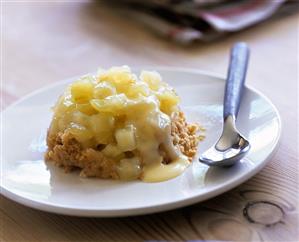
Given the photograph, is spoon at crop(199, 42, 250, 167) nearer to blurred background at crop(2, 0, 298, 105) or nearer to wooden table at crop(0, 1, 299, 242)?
wooden table at crop(0, 1, 299, 242)

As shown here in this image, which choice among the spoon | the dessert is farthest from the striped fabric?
the dessert

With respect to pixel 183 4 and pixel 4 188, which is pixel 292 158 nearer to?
pixel 4 188

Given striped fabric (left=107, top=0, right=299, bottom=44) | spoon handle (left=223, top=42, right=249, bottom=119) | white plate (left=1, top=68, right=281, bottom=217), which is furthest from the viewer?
A: striped fabric (left=107, top=0, right=299, bottom=44)

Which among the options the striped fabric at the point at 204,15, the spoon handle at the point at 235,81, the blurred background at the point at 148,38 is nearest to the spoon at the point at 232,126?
the spoon handle at the point at 235,81

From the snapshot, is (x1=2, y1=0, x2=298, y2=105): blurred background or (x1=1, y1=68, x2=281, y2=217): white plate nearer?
(x1=1, y1=68, x2=281, y2=217): white plate

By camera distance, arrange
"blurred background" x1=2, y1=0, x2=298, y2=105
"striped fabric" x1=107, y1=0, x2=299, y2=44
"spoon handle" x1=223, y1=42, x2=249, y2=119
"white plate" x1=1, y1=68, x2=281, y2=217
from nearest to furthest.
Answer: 1. "white plate" x1=1, y1=68, x2=281, y2=217
2. "spoon handle" x1=223, y1=42, x2=249, y2=119
3. "blurred background" x1=2, y1=0, x2=298, y2=105
4. "striped fabric" x1=107, y1=0, x2=299, y2=44

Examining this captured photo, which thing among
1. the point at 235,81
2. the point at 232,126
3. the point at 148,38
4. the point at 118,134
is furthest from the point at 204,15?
the point at 118,134

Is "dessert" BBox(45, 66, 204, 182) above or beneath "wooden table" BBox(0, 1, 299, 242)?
above

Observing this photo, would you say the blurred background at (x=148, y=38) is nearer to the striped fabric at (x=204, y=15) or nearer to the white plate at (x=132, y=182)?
the striped fabric at (x=204, y=15)

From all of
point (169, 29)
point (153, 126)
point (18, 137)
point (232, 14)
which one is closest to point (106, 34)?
point (169, 29)
